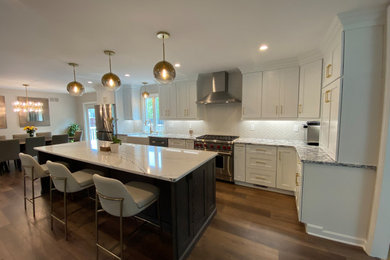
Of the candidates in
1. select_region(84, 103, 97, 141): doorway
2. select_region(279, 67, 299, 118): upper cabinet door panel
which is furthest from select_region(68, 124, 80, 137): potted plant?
select_region(279, 67, 299, 118): upper cabinet door panel

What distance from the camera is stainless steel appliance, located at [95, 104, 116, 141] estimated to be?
16.8 feet

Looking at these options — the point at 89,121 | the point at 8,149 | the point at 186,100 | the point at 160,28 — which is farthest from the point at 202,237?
the point at 89,121

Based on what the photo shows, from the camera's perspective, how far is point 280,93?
313cm

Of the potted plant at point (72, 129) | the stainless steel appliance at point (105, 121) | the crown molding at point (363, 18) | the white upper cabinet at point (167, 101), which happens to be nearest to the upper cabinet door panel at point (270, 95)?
the crown molding at point (363, 18)

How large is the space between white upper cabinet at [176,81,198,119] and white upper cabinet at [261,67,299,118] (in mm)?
1659

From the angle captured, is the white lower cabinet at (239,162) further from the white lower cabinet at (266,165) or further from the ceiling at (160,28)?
the ceiling at (160,28)

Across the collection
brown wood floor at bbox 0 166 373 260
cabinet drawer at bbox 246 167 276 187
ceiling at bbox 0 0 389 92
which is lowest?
brown wood floor at bbox 0 166 373 260

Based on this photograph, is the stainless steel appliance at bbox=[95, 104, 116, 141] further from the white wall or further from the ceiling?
the white wall

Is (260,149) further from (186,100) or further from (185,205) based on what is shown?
(186,100)

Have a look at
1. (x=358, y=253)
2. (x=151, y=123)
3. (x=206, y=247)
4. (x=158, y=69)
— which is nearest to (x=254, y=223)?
(x=206, y=247)

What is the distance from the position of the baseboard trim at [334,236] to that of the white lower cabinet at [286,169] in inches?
35.4

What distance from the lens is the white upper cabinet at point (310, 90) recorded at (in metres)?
2.65

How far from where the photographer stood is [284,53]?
2703 millimetres

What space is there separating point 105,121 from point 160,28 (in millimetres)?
4275
